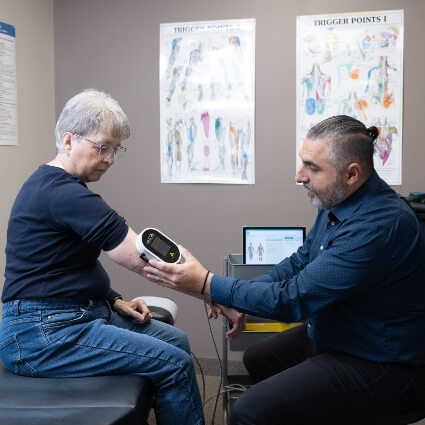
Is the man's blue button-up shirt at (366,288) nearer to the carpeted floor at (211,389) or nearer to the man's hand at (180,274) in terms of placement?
the man's hand at (180,274)

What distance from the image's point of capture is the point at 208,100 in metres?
2.82

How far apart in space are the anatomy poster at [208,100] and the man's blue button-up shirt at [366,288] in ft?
4.52

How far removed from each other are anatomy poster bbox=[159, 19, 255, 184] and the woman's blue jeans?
151cm

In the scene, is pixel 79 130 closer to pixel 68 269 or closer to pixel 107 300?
pixel 68 269

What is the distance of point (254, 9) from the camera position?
272cm

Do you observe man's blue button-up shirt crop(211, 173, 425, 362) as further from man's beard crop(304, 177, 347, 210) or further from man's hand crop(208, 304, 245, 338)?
man's hand crop(208, 304, 245, 338)

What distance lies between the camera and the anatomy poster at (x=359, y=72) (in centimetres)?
263

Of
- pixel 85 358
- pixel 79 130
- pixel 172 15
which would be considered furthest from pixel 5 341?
pixel 172 15

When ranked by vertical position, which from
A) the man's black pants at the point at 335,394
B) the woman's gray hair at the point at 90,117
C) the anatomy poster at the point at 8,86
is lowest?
the man's black pants at the point at 335,394

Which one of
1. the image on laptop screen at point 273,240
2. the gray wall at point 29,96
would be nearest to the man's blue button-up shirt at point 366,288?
the image on laptop screen at point 273,240

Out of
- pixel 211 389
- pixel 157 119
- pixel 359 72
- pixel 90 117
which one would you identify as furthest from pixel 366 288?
pixel 157 119

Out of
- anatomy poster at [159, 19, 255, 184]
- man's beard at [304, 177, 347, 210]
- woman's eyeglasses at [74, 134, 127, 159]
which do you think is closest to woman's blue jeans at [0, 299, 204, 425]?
woman's eyeglasses at [74, 134, 127, 159]

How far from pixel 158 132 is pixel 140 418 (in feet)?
6.12

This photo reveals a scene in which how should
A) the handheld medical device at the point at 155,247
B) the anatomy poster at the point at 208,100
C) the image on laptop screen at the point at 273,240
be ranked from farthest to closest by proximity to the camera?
the anatomy poster at the point at 208,100 < the image on laptop screen at the point at 273,240 < the handheld medical device at the point at 155,247
